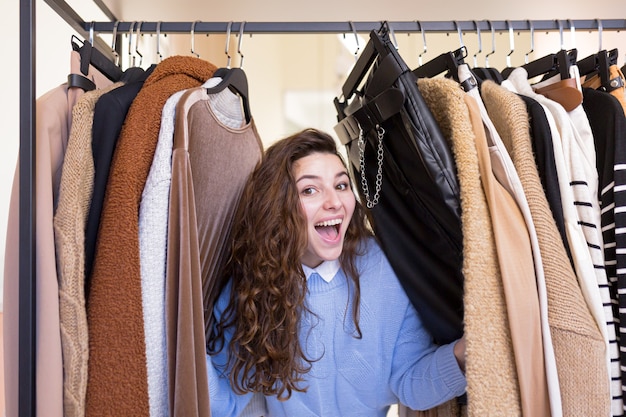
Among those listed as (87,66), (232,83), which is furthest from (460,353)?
(87,66)

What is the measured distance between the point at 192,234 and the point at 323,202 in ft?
1.18

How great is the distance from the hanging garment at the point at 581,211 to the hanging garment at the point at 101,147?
68cm

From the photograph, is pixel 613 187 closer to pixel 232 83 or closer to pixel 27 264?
pixel 232 83

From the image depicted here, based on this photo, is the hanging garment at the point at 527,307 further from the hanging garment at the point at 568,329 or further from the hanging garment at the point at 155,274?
the hanging garment at the point at 155,274

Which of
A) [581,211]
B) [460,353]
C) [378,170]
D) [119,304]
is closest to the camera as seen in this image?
[119,304]

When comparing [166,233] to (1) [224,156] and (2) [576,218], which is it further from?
(2) [576,218]

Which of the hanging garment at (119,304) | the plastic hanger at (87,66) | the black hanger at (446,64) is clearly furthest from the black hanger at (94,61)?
the black hanger at (446,64)

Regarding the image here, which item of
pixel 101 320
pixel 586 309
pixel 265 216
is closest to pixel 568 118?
pixel 586 309

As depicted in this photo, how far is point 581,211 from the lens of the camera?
790 millimetres

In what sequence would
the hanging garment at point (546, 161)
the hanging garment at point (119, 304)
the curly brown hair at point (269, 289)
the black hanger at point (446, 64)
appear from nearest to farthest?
the hanging garment at point (119, 304)
the hanging garment at point (546, 161)
the black hanger at point (446, 64)
the curly brown hair at point (269, 289)

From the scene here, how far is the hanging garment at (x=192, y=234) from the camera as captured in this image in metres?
0.71

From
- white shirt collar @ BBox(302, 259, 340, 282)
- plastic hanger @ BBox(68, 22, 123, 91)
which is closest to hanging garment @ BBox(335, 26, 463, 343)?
white shirt collar @ BBox(302, 259, 340, 282)

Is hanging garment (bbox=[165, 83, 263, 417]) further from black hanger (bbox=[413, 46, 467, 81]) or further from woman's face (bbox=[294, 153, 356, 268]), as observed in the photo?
black hanger (bbox=[413, 46, 467, 81])

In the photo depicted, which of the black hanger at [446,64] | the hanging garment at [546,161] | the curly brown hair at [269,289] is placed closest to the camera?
the hanging garment at [546,161]
